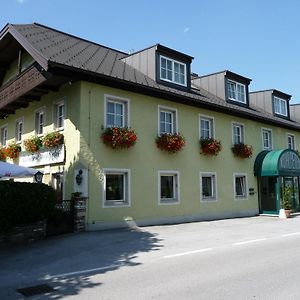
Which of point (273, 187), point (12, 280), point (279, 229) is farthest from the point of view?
point (273, 187)

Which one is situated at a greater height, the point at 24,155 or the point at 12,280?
the point at 24,155

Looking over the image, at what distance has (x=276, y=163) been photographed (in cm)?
2089

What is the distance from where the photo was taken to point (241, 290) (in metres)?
6.20

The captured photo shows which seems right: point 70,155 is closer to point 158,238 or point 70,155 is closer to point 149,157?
point 149,157

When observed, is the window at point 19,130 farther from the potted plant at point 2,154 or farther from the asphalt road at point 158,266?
the asphalt road at point 158,266

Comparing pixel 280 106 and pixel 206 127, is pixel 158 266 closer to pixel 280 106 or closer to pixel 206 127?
pixel 206 127

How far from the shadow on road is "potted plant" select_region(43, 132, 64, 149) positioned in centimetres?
403

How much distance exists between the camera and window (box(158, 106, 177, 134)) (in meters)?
17.1

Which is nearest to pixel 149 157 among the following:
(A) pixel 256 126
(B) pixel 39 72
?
(B) pixel 39 72

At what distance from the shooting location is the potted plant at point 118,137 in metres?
14.5

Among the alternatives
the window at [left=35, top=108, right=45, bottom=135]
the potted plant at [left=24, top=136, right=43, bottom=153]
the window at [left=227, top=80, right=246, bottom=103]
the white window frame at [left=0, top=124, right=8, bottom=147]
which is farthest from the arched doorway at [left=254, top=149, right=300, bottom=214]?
the white window frame at [left=0, top=124, right=8, bottom=147]

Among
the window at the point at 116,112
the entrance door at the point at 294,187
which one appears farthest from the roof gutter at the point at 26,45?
the entrance door at the point at 294,187

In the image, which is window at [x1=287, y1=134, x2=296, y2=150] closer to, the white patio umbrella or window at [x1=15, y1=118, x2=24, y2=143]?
window at [x1=15, y1=118, x2=24, y2=143]

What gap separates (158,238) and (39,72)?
7616 mm
